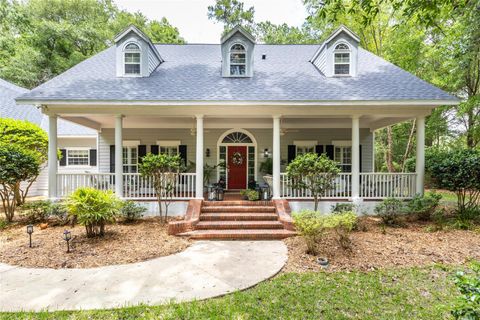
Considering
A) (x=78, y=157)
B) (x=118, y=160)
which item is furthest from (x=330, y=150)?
(x=78, y=157)

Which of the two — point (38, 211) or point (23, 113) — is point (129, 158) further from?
point (23, 113)

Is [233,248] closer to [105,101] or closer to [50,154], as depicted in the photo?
[105,101]

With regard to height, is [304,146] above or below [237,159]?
above

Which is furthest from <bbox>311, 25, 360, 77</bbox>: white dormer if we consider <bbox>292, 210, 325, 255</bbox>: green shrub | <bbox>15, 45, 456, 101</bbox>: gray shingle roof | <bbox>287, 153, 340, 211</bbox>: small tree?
<bbox>292, 210, 325, 255</bbox>: green shrub

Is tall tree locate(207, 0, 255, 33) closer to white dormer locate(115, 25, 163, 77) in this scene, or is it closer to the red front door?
white dormer locate(115, 25, 163, 77)

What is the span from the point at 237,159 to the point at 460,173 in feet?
25.4

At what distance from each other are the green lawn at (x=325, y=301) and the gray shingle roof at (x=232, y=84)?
5.22m

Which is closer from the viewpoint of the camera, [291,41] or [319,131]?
[319,131]

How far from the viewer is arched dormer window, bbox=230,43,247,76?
966 cm

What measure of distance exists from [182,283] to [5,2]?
33.2 ft

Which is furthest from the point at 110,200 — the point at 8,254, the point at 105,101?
the point at 105,101

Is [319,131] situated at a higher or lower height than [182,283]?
higher

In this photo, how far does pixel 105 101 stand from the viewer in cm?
757

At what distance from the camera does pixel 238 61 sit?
31.9ft
